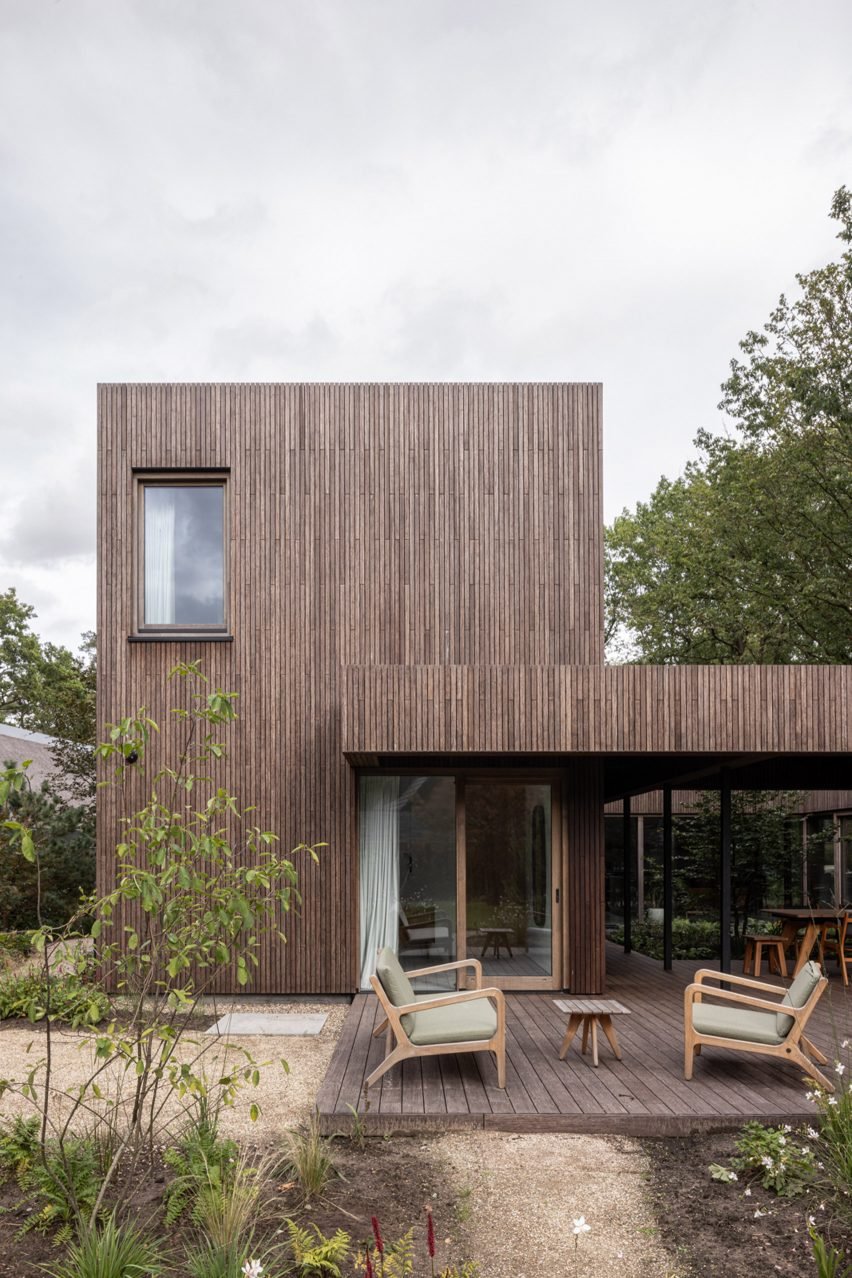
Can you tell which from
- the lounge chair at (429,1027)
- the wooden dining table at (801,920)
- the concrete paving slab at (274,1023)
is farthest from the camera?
the wooden dining table at (801,920)

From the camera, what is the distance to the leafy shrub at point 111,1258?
316 centimetres

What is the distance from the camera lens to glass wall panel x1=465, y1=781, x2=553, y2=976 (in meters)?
8.66

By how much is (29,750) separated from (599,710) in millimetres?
16589

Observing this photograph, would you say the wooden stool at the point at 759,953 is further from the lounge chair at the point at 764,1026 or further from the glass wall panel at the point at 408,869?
the lounge chair at the point at 764,1026

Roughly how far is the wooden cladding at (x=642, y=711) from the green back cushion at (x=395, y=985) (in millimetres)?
1884

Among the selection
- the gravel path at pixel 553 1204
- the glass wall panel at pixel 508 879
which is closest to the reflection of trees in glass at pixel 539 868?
the glass wall panel at pixel 508 879

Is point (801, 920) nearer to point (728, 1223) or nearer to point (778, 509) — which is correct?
point (728, 1223)

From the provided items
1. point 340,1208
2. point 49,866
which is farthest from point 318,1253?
point 49,866

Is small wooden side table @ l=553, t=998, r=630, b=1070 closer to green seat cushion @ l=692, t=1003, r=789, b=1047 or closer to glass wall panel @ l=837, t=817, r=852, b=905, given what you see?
A: green seat cushion @ l=692, t=1003, r=789, b=1047

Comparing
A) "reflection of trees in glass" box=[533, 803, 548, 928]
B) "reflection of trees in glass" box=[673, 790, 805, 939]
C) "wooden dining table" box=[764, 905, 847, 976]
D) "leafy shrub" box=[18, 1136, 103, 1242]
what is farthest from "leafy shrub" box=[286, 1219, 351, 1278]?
"reflection of trees in glass" box=[673, 790, 805, 939]

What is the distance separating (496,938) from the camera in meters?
8.67

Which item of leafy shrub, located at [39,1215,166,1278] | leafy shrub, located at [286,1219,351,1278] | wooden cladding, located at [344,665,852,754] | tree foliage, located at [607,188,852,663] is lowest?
leafy shrub, located at [286,1219,351,1278]

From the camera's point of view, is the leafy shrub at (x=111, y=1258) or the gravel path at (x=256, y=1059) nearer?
the leafy shrub at (x=111, y=1258)

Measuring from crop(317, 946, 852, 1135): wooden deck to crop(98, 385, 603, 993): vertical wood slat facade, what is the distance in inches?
71.8
